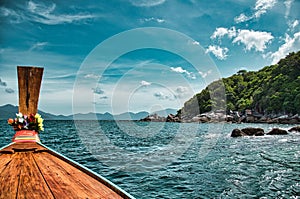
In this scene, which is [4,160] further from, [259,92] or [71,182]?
[259,92]

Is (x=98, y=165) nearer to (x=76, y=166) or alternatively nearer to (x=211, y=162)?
(x=211, y=162)

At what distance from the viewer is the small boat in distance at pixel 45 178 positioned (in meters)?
2.74

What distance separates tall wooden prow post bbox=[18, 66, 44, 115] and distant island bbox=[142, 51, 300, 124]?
216 feet

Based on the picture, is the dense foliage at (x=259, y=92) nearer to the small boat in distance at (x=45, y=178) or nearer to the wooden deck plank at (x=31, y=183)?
the small boat in distance at (x=45, y=178)

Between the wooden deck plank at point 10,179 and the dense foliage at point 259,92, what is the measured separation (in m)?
74.9

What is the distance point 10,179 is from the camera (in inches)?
129

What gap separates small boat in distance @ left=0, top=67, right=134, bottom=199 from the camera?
274 cm

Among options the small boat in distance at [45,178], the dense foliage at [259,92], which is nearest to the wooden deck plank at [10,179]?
the small boat in distance at [45,178]

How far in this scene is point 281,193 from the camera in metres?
7.38

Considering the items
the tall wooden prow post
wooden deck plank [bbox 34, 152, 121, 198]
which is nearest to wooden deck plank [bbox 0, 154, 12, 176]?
wooden deck plank [bbox 34, 152, 121, 198]

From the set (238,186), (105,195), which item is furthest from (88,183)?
(238,186)

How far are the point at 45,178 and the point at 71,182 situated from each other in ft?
1.58

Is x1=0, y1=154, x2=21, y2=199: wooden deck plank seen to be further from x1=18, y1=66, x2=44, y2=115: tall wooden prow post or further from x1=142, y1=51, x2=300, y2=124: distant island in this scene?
x1=142, y1=51, x2=300, y2=124: distant island

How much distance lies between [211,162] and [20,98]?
32.2 feet
